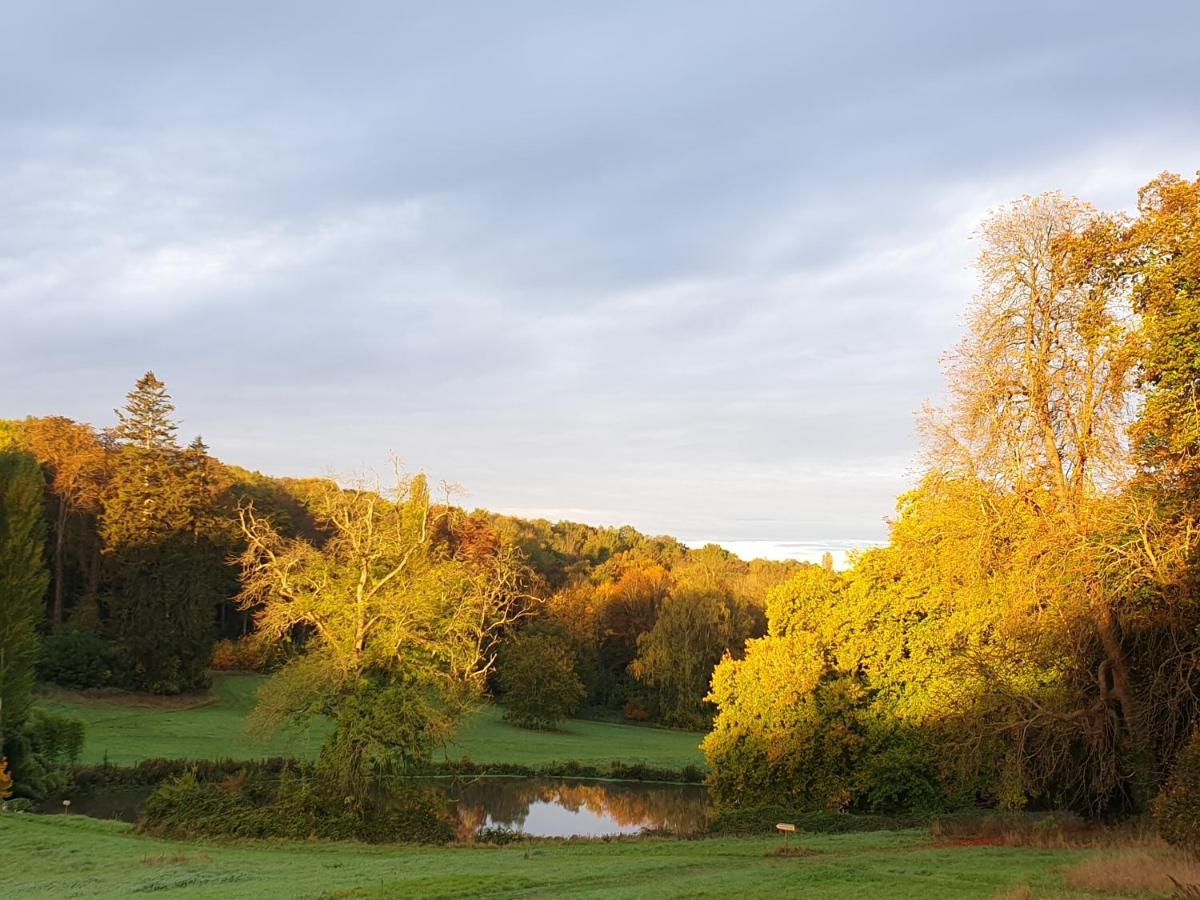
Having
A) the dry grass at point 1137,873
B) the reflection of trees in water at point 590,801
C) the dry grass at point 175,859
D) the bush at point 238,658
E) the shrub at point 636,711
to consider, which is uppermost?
the dry grass at point 1137,873

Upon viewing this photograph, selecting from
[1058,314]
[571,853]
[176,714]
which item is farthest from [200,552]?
[1058,314]

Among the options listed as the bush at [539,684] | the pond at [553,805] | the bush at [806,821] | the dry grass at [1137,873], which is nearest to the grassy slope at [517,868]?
the dry grass at [1137,873]

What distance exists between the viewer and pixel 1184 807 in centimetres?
1261

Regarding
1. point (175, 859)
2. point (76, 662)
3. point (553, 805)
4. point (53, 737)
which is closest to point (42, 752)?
point (53, 737)

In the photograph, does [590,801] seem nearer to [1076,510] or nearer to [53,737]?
[53,737]

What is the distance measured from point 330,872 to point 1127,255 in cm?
1817

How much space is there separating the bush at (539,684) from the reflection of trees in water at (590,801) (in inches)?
672

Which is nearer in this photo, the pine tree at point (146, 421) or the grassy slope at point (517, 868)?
the grassy slope at point (517, 868)

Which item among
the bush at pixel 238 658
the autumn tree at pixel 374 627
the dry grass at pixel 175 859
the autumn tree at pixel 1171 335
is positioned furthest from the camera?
the bush at pixel 238 658

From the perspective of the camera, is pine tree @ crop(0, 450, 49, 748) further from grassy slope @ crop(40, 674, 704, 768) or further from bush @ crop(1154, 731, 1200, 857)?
bush @ crop(1154, 731, 1200, 857)

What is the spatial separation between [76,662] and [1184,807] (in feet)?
169

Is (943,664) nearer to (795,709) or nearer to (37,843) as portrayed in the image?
(795,709)

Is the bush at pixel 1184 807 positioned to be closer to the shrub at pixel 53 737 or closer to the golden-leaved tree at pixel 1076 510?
the golden-leaved tree at pixel 1076 510

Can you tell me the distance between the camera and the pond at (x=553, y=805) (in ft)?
92.3
